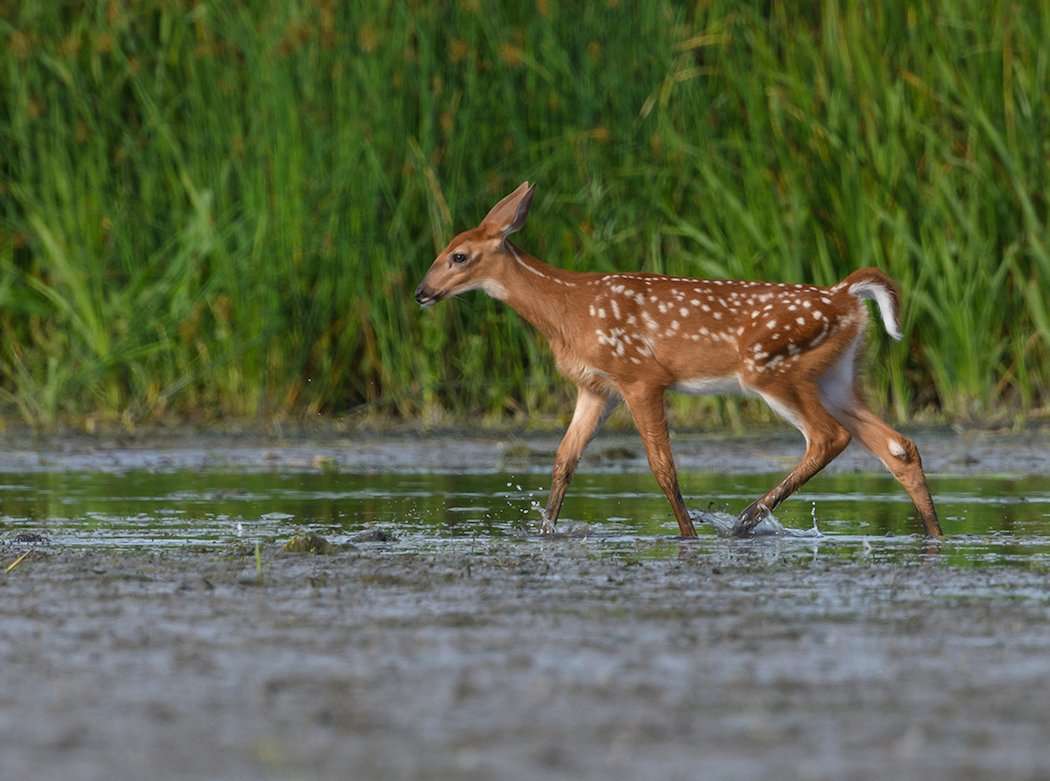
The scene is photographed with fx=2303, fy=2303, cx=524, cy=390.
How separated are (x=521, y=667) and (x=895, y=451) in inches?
153

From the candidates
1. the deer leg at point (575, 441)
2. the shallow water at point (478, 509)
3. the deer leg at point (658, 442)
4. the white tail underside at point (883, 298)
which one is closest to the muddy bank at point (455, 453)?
the shallow water at point (478, 509)

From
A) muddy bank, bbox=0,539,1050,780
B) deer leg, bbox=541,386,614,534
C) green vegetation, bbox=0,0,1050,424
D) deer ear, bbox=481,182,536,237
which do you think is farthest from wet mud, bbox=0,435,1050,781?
green vegetation, bbox=0,0,1050,424

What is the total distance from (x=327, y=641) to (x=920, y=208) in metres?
7.52

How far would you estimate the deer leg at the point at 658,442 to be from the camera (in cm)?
839

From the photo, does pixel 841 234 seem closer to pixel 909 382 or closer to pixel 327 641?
pixel 909 382

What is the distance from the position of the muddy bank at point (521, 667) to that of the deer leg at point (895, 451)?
1.07m

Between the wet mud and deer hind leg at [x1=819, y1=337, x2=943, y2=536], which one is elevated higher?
deer hind leg at [x1=819, y1=337, x2=943, y2=536]

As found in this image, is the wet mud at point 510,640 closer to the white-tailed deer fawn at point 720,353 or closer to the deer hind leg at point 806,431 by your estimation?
the deer hind leg at point 806,431

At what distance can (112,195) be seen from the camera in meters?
13.0

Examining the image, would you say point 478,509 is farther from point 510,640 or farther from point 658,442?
point 510,640

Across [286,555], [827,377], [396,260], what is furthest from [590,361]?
[396,260]

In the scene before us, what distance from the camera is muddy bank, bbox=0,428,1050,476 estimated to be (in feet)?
36.9

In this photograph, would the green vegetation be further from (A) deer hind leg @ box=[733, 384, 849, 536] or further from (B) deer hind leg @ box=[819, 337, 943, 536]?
(A) deer hind leg @ box=[733, 384, 849, 536]

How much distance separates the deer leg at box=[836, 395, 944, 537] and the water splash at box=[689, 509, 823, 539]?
36 centimetres
